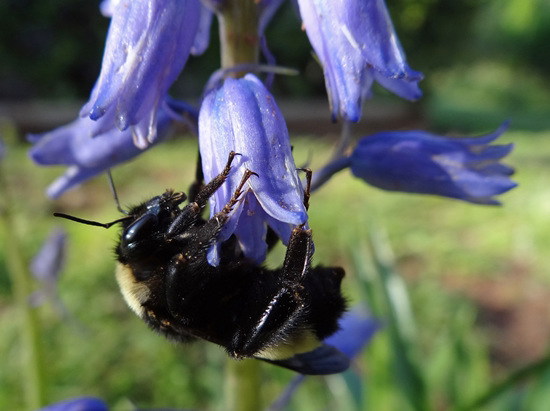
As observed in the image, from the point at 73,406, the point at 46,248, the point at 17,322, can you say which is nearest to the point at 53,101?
the point at 17,322

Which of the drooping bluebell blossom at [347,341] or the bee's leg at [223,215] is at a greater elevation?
the bee's leg at [223,215]

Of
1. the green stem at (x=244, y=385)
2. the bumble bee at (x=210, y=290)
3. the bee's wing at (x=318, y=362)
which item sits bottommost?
the green stem at (x=244, y=385)

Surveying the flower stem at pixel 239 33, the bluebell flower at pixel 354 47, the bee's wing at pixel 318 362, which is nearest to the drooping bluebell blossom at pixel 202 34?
the flower stem at pixel 239 33

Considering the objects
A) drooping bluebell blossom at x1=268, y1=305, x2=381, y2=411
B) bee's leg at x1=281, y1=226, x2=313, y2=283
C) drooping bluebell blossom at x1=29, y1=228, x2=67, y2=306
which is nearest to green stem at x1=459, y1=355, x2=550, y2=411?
drooping bluebell blossom at x1=268, y1=305, x2=381, y2=411

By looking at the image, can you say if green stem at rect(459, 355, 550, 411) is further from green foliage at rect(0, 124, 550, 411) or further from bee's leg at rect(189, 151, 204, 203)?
bee's leg at rect(189, 151, 204, 203)

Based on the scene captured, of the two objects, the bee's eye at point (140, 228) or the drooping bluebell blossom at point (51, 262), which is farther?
the drooping bluebell blossom at point (51, 262)

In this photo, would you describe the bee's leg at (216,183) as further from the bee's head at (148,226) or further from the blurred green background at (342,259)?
the blurred green background at (342,259)

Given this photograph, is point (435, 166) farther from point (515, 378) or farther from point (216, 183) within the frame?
point (515, 378)

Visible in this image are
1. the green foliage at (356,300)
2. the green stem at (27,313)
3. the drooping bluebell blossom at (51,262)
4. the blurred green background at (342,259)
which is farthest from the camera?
the blurred green background at (342,259)
